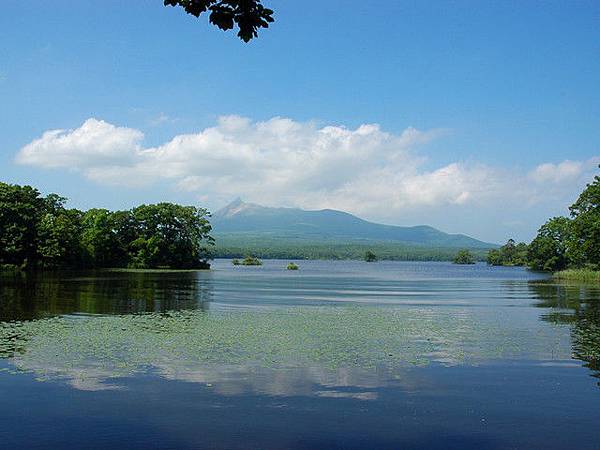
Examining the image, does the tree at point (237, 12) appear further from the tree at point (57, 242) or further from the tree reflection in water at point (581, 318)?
the tree at point (57, 242)

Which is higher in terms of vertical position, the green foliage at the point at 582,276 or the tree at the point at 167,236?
the tree at the point at 167,236

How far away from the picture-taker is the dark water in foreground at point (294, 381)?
1272cm

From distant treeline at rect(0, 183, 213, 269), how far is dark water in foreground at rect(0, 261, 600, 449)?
62.4 meters

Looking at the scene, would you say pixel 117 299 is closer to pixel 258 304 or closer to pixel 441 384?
pixel 258 304

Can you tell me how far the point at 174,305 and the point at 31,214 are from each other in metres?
61.8

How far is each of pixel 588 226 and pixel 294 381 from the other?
7709cm

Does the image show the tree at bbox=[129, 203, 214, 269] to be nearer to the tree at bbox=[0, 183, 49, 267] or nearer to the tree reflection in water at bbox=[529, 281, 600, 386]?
the tree at bbox=[0, 183, 49, 267]

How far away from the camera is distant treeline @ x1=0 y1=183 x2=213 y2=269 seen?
88.9m

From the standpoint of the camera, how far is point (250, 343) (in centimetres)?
2411

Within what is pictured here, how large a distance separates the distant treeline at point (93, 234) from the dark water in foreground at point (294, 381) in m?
62.4

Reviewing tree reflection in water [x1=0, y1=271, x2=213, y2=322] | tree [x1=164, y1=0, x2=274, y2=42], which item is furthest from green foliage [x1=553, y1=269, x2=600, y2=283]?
tree [x1=164, y1=0, x2=274, y2=42]

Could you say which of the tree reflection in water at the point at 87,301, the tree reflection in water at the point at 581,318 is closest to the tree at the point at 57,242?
the tree reflection in water at the point at 87,301

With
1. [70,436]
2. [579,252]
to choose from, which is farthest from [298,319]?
[579,252]

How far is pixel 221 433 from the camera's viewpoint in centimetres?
1263
